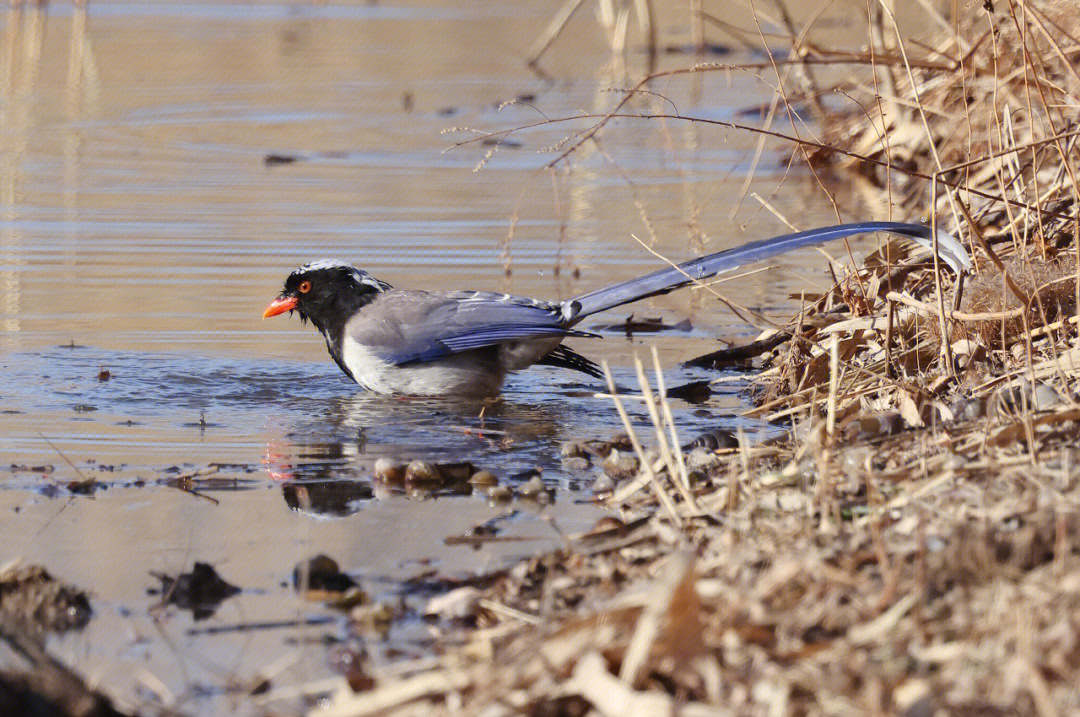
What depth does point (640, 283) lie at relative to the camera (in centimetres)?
591

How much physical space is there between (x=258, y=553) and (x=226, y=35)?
16.2 meters

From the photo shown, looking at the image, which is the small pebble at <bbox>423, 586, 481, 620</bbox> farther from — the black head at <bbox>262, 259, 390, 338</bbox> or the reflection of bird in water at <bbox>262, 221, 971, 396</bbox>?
the black head at <bbox>262, 259, 390, 338</bbox>

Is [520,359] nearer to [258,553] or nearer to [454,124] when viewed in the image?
[258,553]

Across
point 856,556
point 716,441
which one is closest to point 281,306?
point 716,441

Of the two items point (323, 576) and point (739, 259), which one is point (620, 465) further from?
point (323, 576)

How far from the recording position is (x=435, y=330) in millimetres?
6281

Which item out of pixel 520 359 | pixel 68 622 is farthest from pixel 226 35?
pixel 68 622

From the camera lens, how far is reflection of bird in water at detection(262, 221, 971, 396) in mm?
6172

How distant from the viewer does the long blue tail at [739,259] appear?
17.7 feet

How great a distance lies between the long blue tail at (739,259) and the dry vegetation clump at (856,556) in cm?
17

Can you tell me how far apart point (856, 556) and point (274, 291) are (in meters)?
5.05

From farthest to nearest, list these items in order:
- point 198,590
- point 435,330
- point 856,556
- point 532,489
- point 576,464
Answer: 1. point 435,330
2. point 576,464
3. point 532,489
4. point 198,590
5. point 856,556

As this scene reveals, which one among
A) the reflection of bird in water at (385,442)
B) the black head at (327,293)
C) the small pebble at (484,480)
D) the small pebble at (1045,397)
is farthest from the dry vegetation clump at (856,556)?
the black head at (327,293)

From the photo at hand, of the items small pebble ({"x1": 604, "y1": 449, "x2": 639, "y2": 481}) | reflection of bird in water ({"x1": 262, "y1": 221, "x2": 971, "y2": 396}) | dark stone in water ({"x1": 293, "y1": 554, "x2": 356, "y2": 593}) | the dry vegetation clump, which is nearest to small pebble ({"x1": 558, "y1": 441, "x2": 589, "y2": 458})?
small pebble ({"x1": 604, "y1": 449, "x2": 639, "y2": 481})
